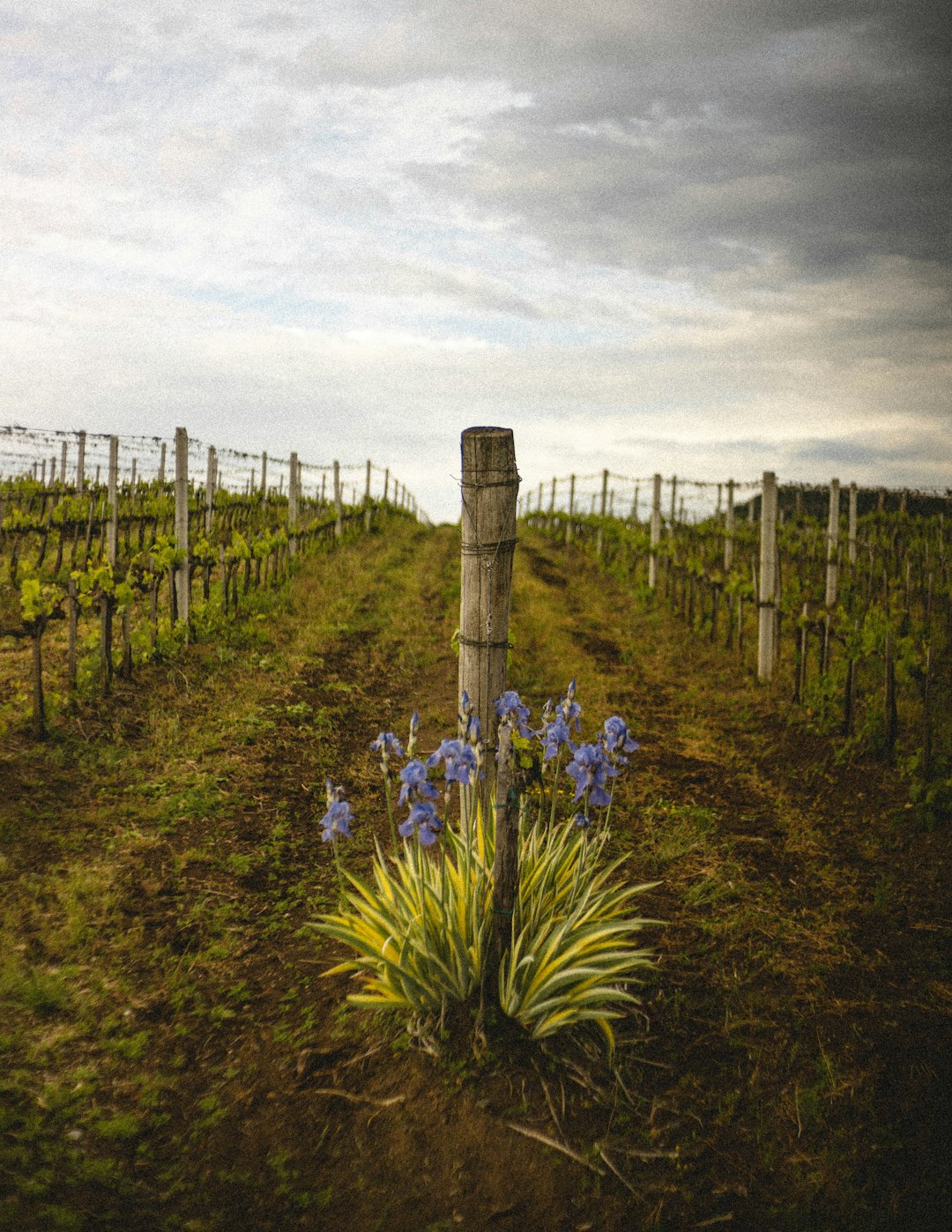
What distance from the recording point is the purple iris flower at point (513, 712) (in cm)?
298

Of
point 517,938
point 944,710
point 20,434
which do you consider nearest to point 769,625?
point 944,710

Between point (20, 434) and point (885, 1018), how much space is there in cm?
1369

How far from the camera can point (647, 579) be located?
14664 millimetres

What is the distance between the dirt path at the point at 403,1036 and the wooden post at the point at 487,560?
1471 mm

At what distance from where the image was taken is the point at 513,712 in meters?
3.03

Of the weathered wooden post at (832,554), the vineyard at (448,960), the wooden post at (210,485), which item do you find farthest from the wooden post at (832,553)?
the wooden post at (210,485)

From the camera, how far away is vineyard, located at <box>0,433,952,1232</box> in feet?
8.19

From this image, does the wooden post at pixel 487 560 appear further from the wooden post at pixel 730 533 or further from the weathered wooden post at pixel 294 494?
the weathered wooden post at pixel 294 494

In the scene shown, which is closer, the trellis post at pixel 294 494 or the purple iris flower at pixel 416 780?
the purple iris flower at pixel 416 780

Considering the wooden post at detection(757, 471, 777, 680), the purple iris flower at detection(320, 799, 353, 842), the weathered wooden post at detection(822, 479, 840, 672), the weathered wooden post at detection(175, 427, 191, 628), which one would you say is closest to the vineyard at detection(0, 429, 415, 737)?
the weathered wooden post at detection(175, 427, 191, 628)

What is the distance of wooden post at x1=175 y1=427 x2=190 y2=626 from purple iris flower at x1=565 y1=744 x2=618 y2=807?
22.6 feet

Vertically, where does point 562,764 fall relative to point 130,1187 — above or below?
above

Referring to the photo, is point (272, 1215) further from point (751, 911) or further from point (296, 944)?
point (751, 911)

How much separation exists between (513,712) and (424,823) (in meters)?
0.58
